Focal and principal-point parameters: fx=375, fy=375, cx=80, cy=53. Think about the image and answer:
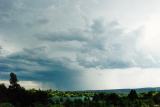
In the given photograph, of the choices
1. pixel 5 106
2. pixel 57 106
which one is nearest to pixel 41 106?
pixel 57 106

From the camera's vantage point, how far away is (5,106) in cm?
17762

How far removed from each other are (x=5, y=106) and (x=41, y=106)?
24.9 metres

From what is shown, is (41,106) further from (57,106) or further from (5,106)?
(5,106)

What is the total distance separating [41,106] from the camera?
197 m

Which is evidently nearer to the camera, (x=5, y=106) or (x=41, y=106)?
(x=5, y=106)

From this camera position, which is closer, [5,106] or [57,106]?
[5,106]

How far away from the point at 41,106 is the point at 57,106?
878 centimetres

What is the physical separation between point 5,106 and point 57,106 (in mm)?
29559
